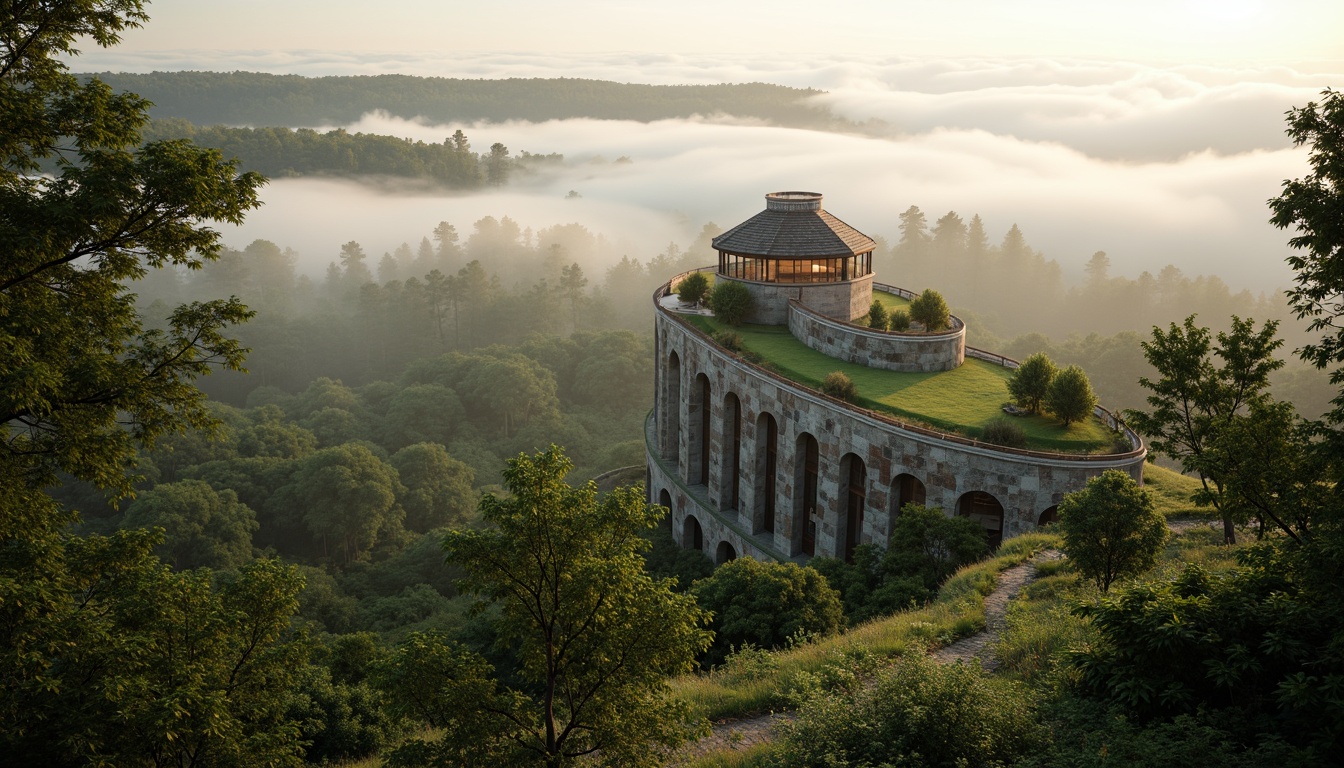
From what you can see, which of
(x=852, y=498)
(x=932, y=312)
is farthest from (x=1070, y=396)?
(x=932, y=312)

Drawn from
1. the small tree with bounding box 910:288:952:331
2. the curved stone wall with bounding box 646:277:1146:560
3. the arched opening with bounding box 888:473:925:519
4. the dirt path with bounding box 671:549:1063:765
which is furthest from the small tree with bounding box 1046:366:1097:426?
the small tree with bounding box 910:288:952:331

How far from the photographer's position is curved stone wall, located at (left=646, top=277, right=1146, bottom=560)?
127ft

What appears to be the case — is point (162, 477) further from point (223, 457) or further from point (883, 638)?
point (883, 638)

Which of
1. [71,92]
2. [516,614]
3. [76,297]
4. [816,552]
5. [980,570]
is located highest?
[71,92]

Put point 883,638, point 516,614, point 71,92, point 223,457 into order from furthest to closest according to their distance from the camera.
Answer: point 223,457 → point 883,638 → point 71,92 → point 516,614

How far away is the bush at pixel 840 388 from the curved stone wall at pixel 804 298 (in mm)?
13701

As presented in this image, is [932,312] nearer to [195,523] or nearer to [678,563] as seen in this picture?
[678,563]

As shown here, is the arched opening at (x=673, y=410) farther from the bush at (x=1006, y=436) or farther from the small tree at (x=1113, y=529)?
the small tree at (x=1113, y=529)

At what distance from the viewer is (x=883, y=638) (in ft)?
91.1

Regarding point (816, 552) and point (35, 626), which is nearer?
point (35, 626)

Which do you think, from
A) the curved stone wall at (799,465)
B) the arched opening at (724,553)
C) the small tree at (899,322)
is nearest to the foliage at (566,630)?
the curved stone wall at (799,465)

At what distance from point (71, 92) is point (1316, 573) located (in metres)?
25.1

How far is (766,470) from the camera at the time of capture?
5206 cm

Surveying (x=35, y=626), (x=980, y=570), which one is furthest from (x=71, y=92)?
(x=980, y=570)
